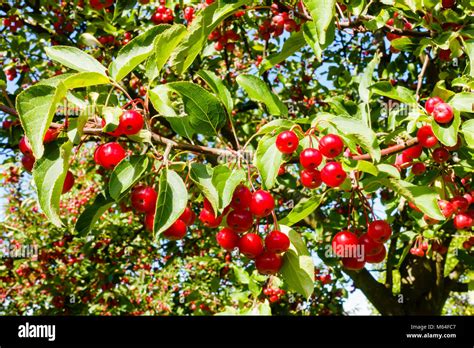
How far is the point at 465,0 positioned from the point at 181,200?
1949 millimetres

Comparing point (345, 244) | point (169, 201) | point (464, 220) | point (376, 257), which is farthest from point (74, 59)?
point (464, 220)

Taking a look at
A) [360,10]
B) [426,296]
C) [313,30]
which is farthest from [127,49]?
[426,296]

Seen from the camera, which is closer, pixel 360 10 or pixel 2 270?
pixel 360 10

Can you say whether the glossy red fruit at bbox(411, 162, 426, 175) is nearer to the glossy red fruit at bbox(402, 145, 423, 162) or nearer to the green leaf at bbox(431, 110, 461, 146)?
the glossy red fruit at bbox(402, 145, 423, 162)

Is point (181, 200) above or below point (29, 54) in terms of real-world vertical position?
below

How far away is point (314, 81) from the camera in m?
5.68

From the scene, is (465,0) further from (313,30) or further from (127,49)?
(127,49)

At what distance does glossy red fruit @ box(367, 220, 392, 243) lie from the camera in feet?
6.38

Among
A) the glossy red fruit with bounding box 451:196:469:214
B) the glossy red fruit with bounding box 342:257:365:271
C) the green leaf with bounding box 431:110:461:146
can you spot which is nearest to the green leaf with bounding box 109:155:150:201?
the glossy red fruit with bounding box 342:257:365:271

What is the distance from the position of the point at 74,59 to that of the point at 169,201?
2.05 ft

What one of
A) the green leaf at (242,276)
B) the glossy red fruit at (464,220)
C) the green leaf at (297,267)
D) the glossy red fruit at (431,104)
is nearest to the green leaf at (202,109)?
the green leaf at (297,267)

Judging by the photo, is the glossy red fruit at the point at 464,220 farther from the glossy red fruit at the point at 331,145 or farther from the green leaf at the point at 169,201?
the green leaf at the point at 169,201

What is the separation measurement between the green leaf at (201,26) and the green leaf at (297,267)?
0.82 metres

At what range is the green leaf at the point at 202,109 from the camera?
1.73 m
